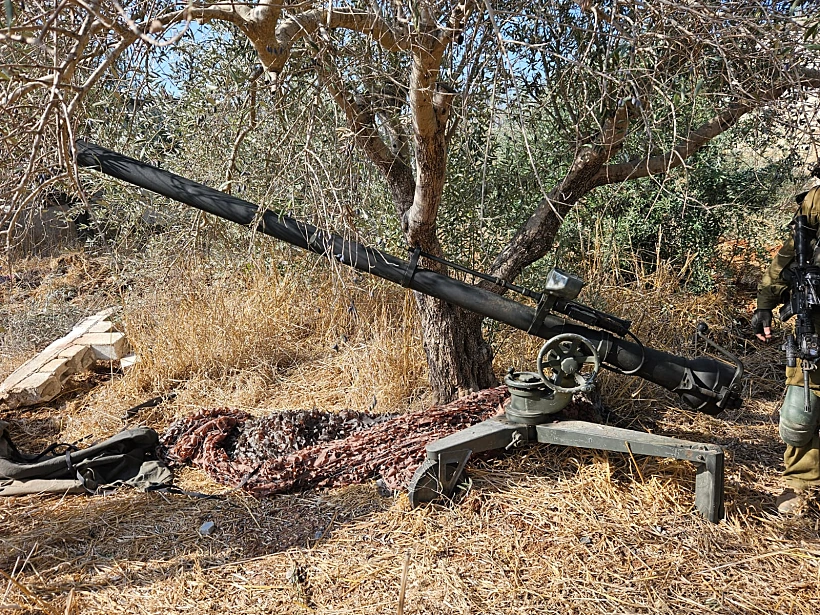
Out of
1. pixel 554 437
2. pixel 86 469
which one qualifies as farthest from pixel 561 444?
pixel 86 469

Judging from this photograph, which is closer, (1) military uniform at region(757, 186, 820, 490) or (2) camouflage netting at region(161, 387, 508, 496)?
(1) military uniform at region(757, 186, 820, 490)

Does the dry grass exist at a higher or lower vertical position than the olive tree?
lower

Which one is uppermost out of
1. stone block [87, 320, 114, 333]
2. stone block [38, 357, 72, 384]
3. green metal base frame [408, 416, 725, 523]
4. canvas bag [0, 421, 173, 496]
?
green metal base frame [408, 416, 725, 523]

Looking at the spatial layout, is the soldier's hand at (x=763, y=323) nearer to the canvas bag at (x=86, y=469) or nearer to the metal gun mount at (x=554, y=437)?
the metal gun mount at (x=554, y=437)

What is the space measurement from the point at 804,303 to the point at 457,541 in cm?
208

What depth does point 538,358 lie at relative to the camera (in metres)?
3.33

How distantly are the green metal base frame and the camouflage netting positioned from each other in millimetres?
276

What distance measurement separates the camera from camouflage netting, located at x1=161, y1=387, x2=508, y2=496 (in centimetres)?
386

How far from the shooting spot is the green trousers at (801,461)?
3.44 m

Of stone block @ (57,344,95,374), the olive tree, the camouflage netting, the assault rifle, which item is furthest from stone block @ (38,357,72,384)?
the assault rifle

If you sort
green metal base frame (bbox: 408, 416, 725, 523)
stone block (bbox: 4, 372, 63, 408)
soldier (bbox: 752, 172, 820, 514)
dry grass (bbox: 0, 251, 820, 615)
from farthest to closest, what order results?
1. stone block (bbox: 4, 372, 63, 408)
2. soldier (bbox: 752, 172, 820, 514)
3. green metal base frame (bbox: 408, 416, 725, 523)
4. dry grass (bbox: 0, 251, 820, 615)

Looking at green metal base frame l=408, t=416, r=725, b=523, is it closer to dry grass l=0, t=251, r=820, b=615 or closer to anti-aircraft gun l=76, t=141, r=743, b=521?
anti-aircraft gun l=76, t=141, r=743, b=521

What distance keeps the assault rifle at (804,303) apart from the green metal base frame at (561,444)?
63cm

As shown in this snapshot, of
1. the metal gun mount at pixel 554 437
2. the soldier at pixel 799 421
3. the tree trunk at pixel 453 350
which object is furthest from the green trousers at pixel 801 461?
the tree trunk at pixel 453 350
